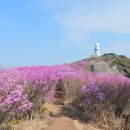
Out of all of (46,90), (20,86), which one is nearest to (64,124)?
(46,90)

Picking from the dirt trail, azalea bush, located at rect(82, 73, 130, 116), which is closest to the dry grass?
the dirt trail

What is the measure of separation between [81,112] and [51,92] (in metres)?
1.01

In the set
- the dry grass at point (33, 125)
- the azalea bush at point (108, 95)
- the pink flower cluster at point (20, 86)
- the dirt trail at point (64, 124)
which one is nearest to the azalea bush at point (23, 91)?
the pink flower cluster at point (20, 86)

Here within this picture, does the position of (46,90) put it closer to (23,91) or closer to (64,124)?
(23,91)

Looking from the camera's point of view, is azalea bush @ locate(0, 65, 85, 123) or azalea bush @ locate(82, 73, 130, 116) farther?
azalea bush @ locate(82, 73, 130, 116)

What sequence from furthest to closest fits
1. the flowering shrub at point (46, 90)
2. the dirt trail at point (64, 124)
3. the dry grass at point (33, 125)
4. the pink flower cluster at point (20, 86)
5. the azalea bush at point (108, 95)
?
1. the azalea bush at point (108, 95)
2. the dirt trail at point (64, 124)
3. the dry grass at point (33, 125)
4. the flowering shrub at point (46, 90)
5. the pink flower cluster at point (20, 86)

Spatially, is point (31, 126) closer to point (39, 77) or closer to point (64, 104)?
point (39, 77)

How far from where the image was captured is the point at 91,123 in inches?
396

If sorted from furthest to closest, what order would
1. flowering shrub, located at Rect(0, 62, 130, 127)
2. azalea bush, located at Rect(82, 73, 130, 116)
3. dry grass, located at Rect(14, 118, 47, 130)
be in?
azalea bush, located at Rect(82, 73, 130, 116), dry grass, located at Rect(14, 118, 47, 130), flowering shrub, located at Rect(0, 62, 130, 127)

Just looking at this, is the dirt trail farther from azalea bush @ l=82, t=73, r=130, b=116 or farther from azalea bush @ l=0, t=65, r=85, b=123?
azalea bush @ l=82, t=73, r=130, b=116

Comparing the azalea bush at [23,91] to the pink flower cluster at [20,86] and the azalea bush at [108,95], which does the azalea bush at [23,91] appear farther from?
the azalea bush at [108,95]

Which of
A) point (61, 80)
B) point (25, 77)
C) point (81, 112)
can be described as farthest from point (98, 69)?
point (25, 77)

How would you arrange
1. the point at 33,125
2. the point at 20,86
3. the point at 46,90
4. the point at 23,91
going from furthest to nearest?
the point at 46,90 < the point at 23,91 < the point at 33,125 < the point at 20,86

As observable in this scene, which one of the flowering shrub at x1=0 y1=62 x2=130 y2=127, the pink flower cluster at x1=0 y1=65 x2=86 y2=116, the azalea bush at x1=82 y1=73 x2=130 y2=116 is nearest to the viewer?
the pink flower cluster at x1=0 y1=65 x2=86 y2=116
